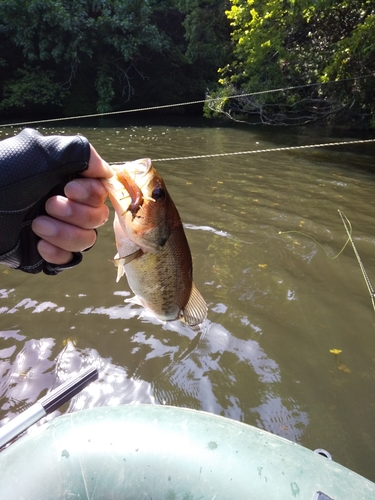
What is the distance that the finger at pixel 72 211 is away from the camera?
1.55 meters

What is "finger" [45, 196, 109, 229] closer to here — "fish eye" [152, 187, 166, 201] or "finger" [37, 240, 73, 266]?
"finger" [37, 240, 73, 266]

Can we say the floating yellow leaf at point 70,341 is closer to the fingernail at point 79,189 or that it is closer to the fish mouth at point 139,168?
the fingernail at point 79,189

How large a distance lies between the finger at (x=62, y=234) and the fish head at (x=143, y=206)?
8.7 inches

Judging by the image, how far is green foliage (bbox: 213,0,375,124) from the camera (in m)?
12.8

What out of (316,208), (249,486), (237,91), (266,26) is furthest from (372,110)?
(249,486)

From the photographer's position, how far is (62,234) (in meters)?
1.60

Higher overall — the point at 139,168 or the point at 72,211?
the point at 139,168

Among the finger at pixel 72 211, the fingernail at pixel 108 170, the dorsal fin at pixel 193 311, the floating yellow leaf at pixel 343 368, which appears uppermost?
the fingernail at pixel 108 170

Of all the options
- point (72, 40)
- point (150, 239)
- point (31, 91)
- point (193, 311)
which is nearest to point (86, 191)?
point (150, 239)

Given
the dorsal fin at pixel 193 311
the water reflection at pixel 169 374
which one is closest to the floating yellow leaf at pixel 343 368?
the water reflection at pixel 169 374

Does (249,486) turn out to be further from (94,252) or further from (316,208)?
(316,208)

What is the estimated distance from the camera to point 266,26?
15.0 m

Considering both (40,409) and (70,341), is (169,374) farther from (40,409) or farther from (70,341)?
(40,409)

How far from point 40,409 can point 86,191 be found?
1.21 m
